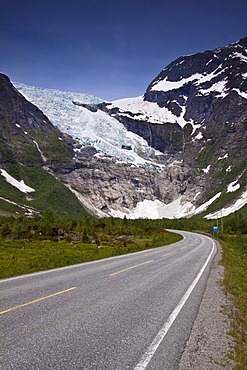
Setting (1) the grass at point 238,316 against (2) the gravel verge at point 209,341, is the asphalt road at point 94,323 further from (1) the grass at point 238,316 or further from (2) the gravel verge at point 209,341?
(1) the grass at point 238,316

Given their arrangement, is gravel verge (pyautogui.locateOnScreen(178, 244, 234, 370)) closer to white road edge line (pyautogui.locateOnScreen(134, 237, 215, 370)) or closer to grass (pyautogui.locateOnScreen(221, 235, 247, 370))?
grass (pyautogui.locateOnScreen(221, 235, 247, 370))

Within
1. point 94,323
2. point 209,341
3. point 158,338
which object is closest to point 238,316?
point 209,341

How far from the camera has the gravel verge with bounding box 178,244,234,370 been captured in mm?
6203

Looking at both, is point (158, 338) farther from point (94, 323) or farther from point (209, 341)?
point (94, 323)

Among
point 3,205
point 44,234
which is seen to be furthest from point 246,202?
point 44,234

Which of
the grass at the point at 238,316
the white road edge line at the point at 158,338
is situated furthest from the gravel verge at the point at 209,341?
the white road edge line at the point at 158,338

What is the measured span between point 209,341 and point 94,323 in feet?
9.08

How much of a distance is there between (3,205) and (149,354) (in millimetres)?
175160

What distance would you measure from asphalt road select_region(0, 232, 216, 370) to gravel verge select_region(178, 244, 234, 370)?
0.22 metres

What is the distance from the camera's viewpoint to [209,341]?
755cm

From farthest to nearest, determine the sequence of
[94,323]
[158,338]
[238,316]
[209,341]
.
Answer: [238,316]
[94,323]
[209,341]
[158,338]

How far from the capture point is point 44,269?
19.5 meters

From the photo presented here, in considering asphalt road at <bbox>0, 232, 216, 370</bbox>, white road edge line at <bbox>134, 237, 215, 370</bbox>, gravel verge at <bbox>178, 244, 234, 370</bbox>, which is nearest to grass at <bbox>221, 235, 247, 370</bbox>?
gravel verge at <bbox>178, 244, 234, 370</bbox>

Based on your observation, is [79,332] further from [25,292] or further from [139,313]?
[25,292]
